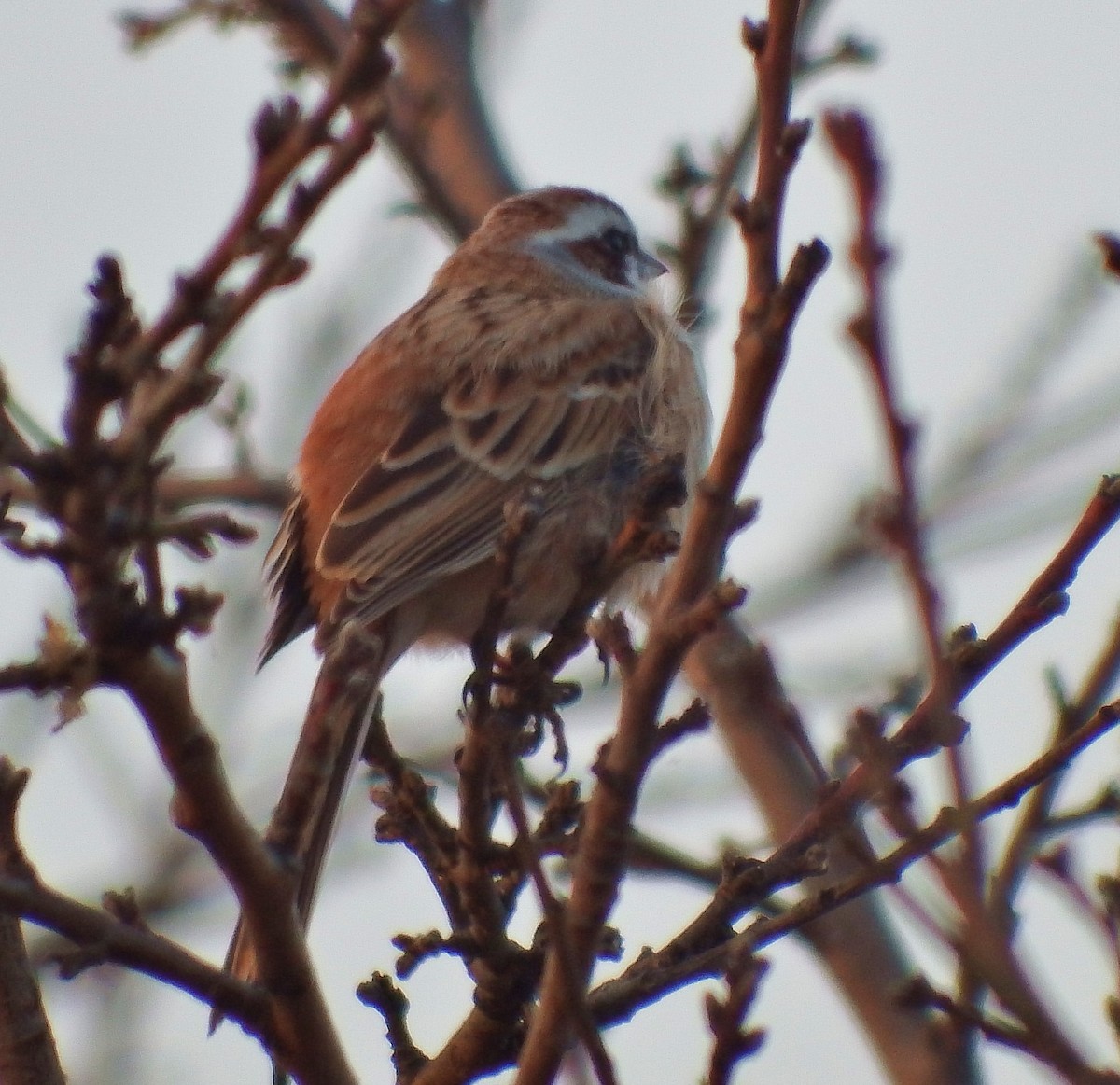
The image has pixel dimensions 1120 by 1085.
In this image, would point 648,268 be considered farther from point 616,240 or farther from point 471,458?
point 471,458

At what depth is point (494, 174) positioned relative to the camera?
8.07 meters

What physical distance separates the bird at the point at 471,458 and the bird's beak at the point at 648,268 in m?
1.25

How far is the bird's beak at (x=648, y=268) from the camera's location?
8.27 m

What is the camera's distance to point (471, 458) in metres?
5.91

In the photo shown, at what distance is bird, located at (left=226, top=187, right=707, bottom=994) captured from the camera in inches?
219

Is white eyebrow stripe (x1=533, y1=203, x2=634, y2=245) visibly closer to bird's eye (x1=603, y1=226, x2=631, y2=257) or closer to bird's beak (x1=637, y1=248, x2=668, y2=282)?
bird's eye (x1=603, y1=226, x2=631, y2=257)

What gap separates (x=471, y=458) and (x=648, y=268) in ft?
8.80

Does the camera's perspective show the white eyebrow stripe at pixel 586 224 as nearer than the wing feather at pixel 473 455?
No

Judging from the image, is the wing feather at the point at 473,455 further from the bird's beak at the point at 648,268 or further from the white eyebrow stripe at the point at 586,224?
the bird's beak at the point at 648,268

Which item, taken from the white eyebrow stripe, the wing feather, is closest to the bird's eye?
the white eyebrow stripe

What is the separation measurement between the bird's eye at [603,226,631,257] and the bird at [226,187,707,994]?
119cm

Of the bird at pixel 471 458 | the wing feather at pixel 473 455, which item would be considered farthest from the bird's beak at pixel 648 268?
the wing feather at pixel 473 455

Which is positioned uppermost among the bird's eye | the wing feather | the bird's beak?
the bird's eye

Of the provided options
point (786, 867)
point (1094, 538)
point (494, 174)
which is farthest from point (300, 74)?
point (1094, 538)
